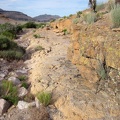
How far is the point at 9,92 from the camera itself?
8258 mm

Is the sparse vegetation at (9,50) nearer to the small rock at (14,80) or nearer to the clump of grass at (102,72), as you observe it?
the small rock at (14,80)

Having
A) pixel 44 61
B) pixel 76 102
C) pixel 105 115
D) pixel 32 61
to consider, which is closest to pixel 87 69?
pixel 76 102

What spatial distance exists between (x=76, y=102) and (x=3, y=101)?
6.56 ft

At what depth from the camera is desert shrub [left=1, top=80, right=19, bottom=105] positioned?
7863 mm

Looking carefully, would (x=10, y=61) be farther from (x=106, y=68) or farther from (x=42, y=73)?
(x=106, y=68)

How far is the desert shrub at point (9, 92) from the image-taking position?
7.86m

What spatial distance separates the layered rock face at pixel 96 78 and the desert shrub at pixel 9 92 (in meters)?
1.41

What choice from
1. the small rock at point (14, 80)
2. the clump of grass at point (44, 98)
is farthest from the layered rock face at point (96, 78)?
the small rock at point (14, 80)

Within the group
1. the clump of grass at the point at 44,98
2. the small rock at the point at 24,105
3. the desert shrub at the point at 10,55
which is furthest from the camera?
the desert shrub at the point at 10,55

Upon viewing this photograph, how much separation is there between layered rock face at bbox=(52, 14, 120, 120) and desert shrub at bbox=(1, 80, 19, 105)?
1.41 meters

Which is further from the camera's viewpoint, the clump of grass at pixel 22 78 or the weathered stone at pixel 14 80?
the clump of grass at pixel 22 78

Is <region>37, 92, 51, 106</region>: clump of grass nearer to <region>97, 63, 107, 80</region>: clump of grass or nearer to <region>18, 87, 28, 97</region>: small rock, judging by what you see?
<region>18, 87, 28, 97</region>: small rock

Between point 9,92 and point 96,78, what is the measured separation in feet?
8.45

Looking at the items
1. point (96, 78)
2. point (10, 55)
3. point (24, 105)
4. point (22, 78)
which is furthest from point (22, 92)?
point (10, 55)
